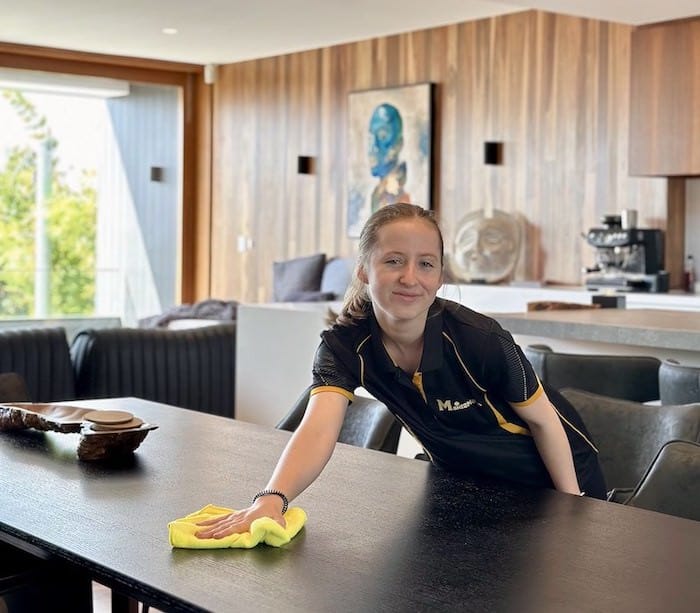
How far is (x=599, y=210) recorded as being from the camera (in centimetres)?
759

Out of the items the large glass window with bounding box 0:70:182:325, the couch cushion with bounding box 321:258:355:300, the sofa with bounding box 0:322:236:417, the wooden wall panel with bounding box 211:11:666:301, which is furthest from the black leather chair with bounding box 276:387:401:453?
the large glass window with bounding box 0:70:182:325

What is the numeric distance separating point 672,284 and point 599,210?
70 cm

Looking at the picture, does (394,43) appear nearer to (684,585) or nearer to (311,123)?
(311,123)

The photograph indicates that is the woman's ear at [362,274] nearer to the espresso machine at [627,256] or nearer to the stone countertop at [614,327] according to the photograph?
the stone countertop at [614,327]

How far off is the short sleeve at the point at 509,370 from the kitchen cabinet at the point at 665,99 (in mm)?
4827

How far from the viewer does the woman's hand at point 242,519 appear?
5.68ft

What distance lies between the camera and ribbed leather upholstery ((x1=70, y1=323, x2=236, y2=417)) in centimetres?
572

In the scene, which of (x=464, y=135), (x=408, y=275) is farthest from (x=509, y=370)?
(x=464, y=135)

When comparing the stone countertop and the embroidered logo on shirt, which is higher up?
the stone countertop

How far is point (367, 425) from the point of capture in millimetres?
2900

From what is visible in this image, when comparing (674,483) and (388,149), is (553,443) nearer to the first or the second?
(674,483)

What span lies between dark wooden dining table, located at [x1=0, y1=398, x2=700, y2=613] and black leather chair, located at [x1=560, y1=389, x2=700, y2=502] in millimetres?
455

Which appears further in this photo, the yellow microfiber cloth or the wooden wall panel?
the wooden wall panel

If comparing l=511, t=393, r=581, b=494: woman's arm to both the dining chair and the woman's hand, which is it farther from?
the dining chair
